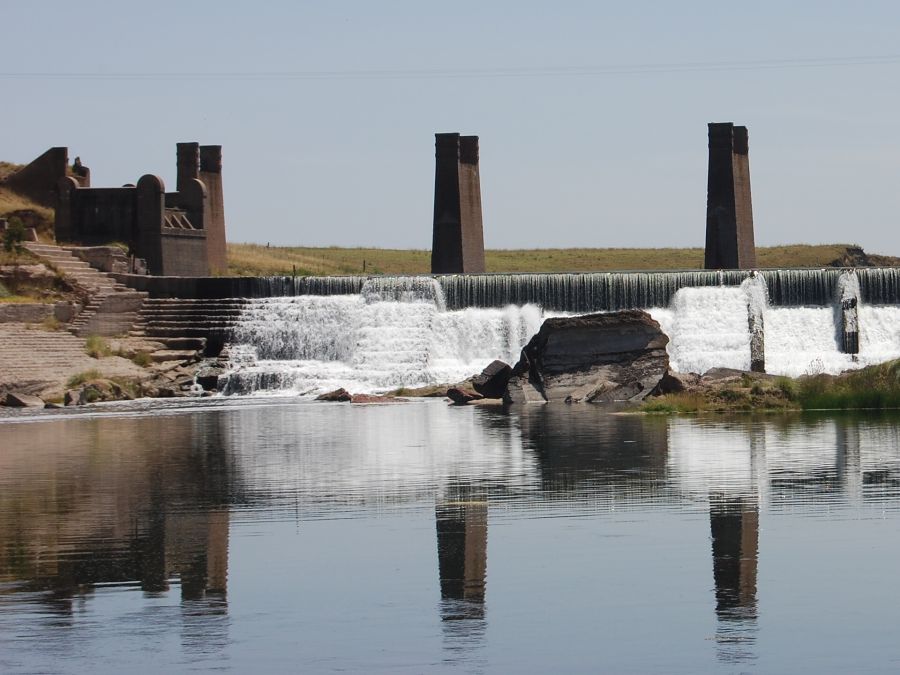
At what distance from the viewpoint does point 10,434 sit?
121ft

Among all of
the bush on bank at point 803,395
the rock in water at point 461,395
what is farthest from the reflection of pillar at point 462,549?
the rock in water at point 461,395

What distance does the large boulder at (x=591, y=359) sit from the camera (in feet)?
155

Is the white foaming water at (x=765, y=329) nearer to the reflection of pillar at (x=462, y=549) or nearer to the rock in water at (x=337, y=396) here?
the rock in water at (x=337, y=396)

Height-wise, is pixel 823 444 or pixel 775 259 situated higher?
pixel 775 259

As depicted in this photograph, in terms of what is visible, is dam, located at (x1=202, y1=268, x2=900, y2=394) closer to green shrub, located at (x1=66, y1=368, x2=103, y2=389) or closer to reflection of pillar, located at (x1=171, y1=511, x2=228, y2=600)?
green shrub, located at (x1=66, y1=368, x2=103, y2=389)

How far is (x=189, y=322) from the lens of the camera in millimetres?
62094

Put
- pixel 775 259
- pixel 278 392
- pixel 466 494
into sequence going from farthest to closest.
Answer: pixel 775 259 < pixel 278 392 < pixel 466 494

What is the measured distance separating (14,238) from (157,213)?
814 cm

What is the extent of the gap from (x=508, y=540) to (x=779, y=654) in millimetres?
5639

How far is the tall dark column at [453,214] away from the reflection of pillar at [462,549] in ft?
175

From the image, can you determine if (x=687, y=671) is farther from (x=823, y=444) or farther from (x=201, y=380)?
(x=201, y=380)

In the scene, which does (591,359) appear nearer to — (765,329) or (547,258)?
(765,329)

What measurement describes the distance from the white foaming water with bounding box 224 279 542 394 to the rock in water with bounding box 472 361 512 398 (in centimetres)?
940

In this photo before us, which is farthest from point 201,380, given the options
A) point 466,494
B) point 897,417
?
point 466,494
